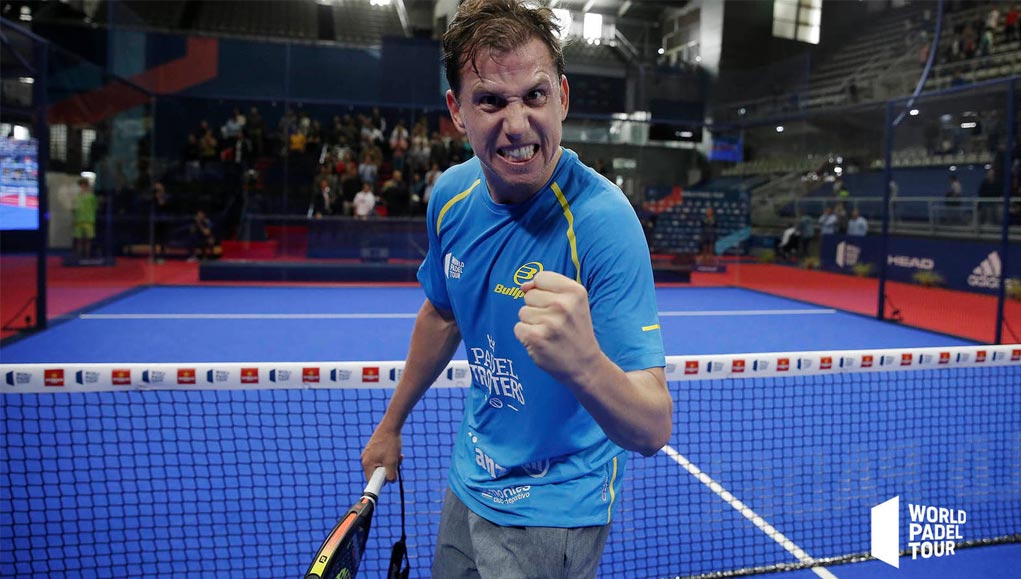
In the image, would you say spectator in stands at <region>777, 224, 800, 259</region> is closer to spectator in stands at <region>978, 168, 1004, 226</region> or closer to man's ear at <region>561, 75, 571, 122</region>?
spectator in stands at <region>978, 168, 1004, 226</region>

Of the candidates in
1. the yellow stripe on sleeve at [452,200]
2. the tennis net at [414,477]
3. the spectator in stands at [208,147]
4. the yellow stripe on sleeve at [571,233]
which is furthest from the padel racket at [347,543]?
the spectator in stands at [208,147]

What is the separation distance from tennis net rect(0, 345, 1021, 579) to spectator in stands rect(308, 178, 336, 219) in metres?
10.9

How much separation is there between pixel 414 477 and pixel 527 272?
10.6 ft

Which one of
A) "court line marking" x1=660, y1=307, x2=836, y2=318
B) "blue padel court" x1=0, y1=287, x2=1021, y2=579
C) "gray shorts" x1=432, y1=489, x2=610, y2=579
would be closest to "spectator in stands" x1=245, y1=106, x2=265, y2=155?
"blue padel court" x1=0, y1=287, x2=1021, y2=579

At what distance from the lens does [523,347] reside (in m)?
1.75

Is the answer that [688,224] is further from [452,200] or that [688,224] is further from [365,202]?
[452,200]

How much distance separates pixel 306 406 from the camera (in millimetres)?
6262

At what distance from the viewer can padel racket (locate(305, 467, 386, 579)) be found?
5.69 feet

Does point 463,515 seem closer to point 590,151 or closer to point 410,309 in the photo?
point 410,309

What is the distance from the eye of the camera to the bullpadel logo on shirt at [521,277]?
1.71 m

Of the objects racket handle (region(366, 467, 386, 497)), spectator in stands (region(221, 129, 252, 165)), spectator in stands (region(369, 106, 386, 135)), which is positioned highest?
spectator in stands (region(369, 106, 386, 135))

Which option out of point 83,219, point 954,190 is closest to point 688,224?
point 954,190

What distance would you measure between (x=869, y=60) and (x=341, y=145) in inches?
855

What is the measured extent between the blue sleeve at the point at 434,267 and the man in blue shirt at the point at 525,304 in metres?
0.01
